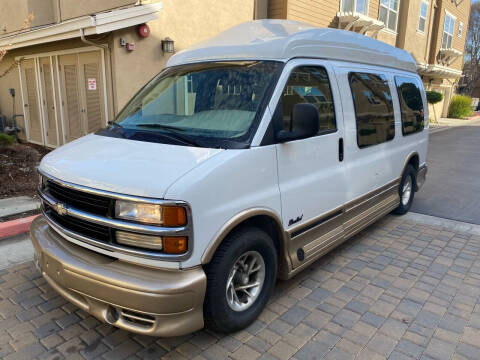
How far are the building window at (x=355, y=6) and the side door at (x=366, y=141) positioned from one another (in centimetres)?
1018

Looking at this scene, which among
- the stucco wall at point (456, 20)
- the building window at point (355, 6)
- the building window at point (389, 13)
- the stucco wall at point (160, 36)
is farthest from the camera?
the stucco wall at point (456, 20)

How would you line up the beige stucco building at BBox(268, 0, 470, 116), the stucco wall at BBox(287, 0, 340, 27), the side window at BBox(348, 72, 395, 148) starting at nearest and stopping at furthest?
the side window at BBox(348, 72, 395, 148)
the stucco wall at BBox(287, 0, 340, 27)
the beige stucco building at BBox(268, 0, 470, 116)

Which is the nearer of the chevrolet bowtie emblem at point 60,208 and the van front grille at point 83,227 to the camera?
the van front grille at point 83,227

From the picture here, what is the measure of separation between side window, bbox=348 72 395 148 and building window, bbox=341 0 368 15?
1028 centimetres

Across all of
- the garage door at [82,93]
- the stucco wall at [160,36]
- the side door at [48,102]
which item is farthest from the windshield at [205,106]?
the side door at [48,102]

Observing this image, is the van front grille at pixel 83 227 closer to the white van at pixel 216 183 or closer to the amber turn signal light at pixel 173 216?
the white van at pixel 216 183

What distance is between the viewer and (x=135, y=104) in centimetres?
385

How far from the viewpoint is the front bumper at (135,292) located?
93.7 inches

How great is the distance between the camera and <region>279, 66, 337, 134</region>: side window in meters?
3.20

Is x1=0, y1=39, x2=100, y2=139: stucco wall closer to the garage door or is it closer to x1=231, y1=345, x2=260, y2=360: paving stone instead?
the garage door

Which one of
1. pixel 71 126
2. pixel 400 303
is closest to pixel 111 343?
pixel 400 303

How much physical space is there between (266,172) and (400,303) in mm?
1882

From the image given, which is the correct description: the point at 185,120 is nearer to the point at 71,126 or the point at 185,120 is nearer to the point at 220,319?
the point at 220,319

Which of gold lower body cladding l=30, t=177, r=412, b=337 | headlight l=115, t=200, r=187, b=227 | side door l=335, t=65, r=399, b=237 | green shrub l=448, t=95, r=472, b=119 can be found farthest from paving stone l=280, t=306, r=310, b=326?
green shrub l=448, t=95, r=472, b=119
